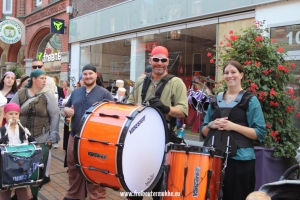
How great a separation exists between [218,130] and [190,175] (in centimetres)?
55

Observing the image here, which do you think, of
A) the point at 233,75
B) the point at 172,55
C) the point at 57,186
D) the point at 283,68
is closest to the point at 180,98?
the point at 233,75

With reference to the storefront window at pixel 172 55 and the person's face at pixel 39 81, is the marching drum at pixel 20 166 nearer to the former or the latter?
the person's face at pixel 39 81

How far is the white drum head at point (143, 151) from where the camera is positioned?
255 centimetres

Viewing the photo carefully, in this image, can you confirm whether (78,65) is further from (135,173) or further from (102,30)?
(135,173)

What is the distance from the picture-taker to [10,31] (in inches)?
624

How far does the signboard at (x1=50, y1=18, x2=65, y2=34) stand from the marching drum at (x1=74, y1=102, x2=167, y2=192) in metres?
11.0

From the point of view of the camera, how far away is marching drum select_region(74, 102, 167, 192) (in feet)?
8.30

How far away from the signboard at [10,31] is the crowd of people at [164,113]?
1273 centimetres

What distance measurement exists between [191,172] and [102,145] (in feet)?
2.70

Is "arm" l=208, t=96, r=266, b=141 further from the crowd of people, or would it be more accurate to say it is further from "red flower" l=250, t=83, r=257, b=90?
"red flower" l=250, t=83, r=257, b=90

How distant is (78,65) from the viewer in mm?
12523

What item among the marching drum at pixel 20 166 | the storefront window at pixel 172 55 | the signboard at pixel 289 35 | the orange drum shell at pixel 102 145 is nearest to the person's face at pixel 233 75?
the orange drum shell at pixel 102 145

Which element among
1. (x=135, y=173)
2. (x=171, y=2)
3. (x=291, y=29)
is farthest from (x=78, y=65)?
(x=135, y=173)

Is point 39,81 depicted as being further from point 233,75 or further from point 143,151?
point 233,75
